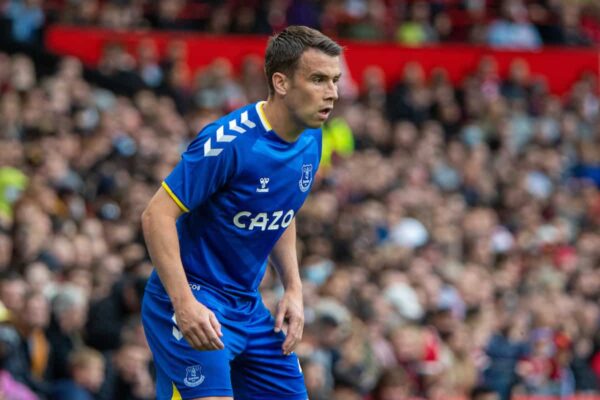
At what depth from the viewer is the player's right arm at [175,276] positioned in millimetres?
5297

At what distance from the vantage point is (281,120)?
564 cm

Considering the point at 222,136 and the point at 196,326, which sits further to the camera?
the point at 222,136

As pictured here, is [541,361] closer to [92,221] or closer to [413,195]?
[413,195]

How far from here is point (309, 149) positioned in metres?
5.88

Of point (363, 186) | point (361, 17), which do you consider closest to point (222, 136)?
point (363, 186)

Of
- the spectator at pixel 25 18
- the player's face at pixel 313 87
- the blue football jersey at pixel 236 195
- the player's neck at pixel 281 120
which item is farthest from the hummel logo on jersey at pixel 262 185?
the spectator at pixel 25 18

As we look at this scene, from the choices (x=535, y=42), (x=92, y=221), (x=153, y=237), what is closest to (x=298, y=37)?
(x=153, y=237)

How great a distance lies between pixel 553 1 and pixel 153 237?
19.7 m

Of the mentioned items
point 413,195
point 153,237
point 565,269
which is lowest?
point 565,269

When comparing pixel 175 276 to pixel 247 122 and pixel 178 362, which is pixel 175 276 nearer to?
pixel 178 362

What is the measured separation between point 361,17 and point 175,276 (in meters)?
16.1

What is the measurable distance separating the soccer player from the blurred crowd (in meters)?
11.5

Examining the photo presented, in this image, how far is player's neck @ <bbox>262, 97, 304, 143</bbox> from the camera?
5.63 meters

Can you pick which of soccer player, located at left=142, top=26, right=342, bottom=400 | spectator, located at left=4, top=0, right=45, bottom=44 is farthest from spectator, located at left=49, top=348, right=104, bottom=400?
spectator, located at left=4, top=0, right=45, bottom=44
